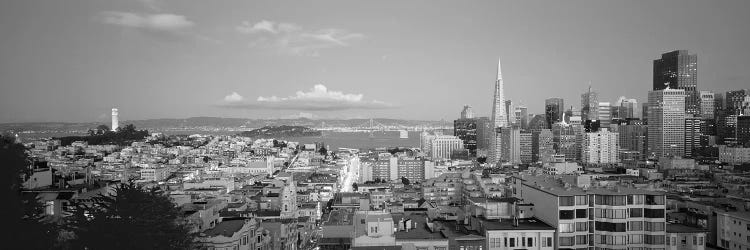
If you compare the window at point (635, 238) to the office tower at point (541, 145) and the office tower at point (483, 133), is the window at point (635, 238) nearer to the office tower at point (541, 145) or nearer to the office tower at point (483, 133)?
the office tower at point (541, 145)

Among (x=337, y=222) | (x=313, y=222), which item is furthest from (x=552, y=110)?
(x=337, y=222)

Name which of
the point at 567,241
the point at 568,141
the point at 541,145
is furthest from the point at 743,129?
the point at 567,241

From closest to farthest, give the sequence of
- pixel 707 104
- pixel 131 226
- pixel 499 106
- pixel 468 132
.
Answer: pixel 131 226
pixel 707 104
pixel 499 106
pixel 468 132

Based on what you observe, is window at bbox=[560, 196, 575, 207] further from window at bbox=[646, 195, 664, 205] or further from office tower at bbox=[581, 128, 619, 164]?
office tower at bbox=[581, 128, 619, 164]

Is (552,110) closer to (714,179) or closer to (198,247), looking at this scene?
(714,179)

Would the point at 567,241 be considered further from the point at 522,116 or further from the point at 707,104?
the point at 522,116

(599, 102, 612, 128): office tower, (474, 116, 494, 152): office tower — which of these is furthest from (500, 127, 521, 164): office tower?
(599, 102, 612, 128): office tower

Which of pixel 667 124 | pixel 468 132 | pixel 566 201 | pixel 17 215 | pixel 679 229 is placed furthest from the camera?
pixel 468 132

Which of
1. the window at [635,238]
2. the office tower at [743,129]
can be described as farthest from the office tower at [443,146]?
the window at [635,238]
